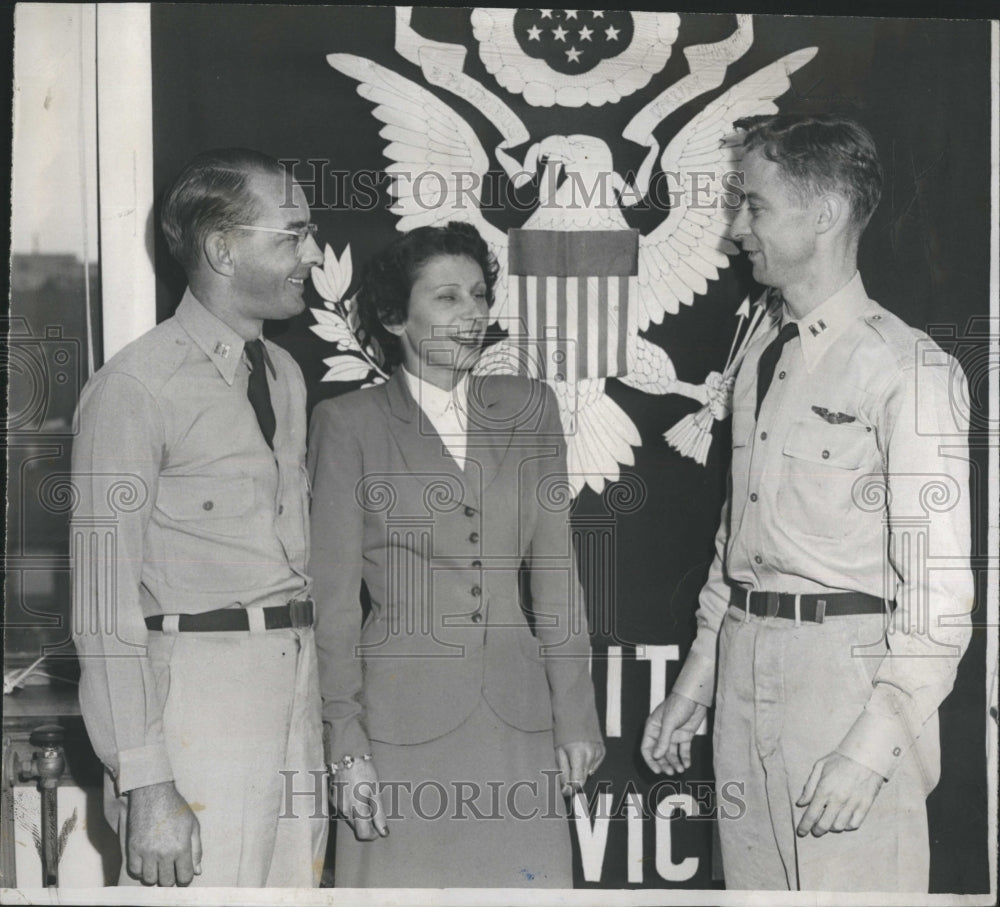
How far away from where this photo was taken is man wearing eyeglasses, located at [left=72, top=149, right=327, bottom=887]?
2.89 m

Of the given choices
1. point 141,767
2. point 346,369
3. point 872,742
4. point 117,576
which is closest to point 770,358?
point 872,742

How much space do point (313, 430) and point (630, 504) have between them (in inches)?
31.7

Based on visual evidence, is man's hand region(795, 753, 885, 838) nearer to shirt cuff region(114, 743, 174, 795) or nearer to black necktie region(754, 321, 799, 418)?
black necktie region(754, 321, 799, 418)

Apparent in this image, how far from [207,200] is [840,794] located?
2.04 m

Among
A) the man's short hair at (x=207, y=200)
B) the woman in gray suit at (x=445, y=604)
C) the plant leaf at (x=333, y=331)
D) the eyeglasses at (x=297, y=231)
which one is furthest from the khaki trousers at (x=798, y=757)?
the man's short hair at (x=207, y=200)

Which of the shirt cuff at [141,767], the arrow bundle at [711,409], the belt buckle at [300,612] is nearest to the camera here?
the shirt cuff at [141,767]

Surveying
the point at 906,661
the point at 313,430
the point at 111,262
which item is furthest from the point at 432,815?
the point at 111,262

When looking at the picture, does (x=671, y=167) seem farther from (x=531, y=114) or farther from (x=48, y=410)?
(x=48, y=410)

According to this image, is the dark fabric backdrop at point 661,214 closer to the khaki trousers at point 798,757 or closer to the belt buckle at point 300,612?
the khaki trousers at point 798,757

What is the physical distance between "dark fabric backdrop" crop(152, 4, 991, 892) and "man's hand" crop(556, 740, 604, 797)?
0.07m

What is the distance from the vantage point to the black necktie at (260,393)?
2.98m

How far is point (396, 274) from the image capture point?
310 centimetres

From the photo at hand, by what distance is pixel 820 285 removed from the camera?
304 centimetres

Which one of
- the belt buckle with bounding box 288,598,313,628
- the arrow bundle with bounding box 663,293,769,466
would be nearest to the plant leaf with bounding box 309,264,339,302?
the belt buckle with bounding box 288,598,313,628
